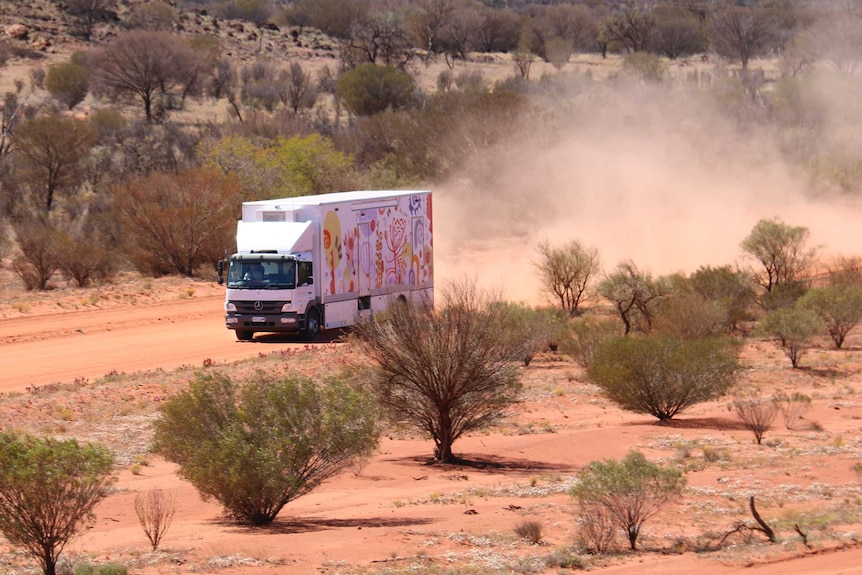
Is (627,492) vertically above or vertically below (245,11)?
below

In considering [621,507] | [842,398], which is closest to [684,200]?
[842,398]

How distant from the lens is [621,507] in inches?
565

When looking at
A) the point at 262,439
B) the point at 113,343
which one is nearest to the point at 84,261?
the point at 113,343

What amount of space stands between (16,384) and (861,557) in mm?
16960

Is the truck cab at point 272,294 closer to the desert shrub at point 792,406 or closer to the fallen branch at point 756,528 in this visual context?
the desert shrub at point 792,406

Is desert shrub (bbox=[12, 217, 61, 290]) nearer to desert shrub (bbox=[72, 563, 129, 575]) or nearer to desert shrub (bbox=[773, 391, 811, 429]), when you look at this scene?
desert shrub (bbox=[773, 391, 811, 429])

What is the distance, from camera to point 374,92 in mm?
73812

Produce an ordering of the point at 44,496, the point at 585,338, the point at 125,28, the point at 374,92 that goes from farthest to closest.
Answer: the point at 125,28, the point at 374,92, the point at 585,338, the point at 44,496

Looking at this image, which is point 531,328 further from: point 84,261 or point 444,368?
point 84,261

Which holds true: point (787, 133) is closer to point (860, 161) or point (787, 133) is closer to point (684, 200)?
point (860, 161)

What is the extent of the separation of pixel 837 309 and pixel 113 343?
17.9 m

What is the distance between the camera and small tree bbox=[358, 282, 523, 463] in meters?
20.0

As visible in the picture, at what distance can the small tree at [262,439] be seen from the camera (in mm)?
14930

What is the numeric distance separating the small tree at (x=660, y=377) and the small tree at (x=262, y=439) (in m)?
8.21
